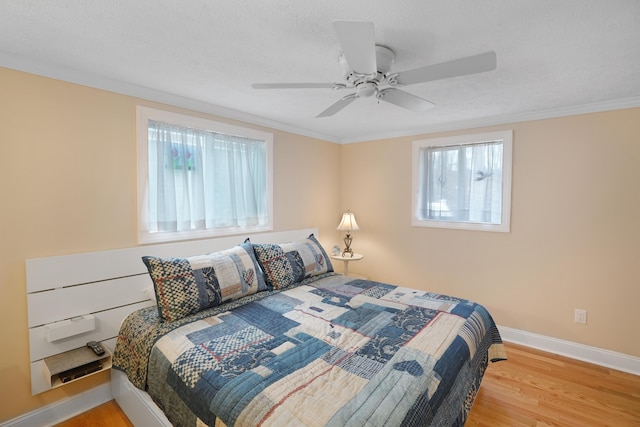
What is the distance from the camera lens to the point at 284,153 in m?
3.49

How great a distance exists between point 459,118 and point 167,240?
3050mm

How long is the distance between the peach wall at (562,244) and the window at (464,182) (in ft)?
0.32

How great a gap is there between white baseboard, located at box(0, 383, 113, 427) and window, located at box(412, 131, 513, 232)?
3350 millimetres

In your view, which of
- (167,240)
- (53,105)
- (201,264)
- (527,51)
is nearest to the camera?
(527,51)

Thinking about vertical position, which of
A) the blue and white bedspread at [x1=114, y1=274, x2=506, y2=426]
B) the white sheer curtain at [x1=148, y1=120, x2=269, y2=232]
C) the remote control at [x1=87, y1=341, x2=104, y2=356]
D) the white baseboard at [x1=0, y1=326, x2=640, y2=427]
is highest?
the white sheer curtain at [x1=148, y1=120, x2=269, y2=232]

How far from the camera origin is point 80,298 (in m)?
2.03

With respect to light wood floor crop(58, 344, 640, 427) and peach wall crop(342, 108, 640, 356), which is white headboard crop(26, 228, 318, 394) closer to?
light wood floor crop(58, 344, 640, 427)

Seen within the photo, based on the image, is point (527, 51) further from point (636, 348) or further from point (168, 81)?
point (636, 348)

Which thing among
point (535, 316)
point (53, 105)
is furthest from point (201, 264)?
point (535, 316)

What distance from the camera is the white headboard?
189 centimetres

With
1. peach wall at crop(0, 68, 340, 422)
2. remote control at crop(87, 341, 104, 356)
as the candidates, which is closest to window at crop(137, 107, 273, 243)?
peach wall at crop(0, 68, 340, 422)

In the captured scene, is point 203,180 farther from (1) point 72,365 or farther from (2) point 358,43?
(2) point 358,43

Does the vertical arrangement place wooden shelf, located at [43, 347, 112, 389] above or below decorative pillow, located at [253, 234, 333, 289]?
below

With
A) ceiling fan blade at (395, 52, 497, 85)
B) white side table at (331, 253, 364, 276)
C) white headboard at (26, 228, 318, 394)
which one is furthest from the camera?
white side table at (331, 253, 364, 276)
